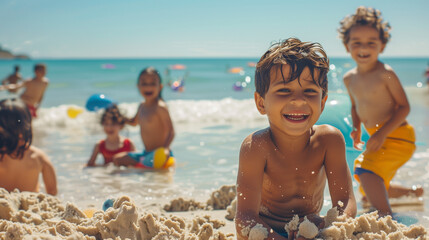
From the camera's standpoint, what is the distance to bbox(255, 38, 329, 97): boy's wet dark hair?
6.32ft

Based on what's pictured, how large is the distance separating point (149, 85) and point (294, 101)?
12.6ft

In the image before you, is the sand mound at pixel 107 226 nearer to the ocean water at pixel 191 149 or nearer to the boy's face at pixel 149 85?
the ocean water at pixel 191 149

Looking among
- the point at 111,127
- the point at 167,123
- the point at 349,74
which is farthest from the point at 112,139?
the point at 349,74

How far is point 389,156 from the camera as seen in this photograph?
3.28m

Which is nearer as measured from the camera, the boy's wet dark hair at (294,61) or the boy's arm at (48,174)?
the boy's wet dark hair at (294,61)

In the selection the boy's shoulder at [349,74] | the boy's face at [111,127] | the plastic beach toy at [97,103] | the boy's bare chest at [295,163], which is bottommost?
the boy's face at [111,127]

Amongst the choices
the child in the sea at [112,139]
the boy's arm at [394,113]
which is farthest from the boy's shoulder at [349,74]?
the child in the sea at [112,139]

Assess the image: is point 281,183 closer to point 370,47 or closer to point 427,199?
point 370,47

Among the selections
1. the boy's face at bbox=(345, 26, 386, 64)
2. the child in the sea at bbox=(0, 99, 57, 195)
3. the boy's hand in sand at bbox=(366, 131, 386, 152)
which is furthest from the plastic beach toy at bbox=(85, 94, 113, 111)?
the boy's hand in sand at bbox=(366, 131, 386, 152)

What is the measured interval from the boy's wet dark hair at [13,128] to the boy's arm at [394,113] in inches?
96.7

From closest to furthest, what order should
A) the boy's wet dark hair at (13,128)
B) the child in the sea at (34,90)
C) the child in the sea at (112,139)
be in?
the boy's wet dark hair at (13,128) → the child in the sea at (112,139) → the child in the sea at (34,90)

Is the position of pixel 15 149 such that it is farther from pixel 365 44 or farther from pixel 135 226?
pixel 365 44

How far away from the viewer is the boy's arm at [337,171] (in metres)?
2.05

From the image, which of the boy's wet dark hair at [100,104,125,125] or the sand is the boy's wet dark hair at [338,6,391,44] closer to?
the sand
